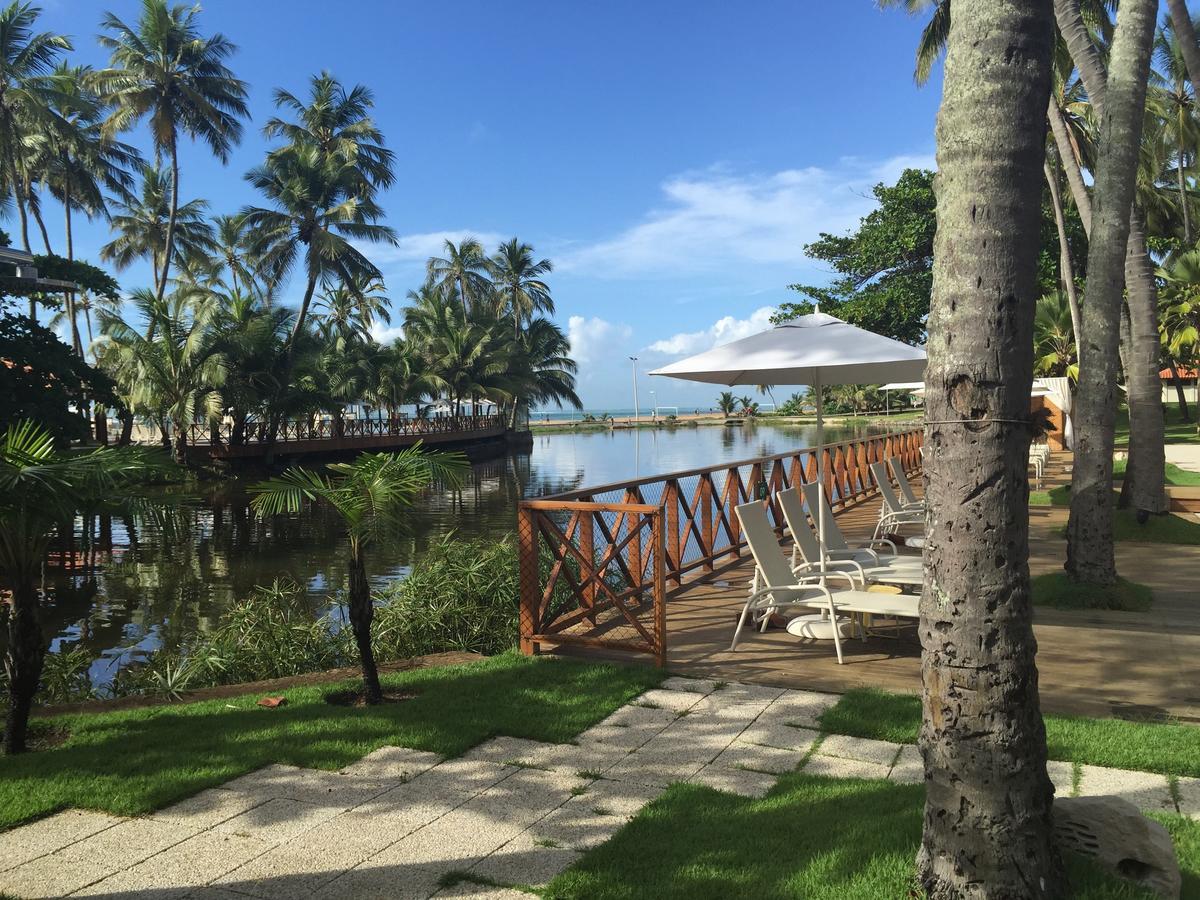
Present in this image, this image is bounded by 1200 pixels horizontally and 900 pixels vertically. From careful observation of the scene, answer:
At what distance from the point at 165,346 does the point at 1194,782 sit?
28987mm

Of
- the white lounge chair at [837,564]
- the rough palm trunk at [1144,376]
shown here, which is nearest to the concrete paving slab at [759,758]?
the white lounge chair at [837,564]

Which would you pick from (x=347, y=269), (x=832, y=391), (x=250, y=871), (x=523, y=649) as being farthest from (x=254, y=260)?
(x=832, y=391)

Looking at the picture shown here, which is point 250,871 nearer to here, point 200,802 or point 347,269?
point 200,802

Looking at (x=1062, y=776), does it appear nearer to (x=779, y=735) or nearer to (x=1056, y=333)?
(x=779, y=735)

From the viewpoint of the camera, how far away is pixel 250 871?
2768 millimetres

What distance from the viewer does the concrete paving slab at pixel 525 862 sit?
2699 mm

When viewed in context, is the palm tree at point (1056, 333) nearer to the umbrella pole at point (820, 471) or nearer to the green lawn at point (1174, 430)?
the green lawn at point (1174, 430)

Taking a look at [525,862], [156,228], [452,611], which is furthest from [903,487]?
[156,228]

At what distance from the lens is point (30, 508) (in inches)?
150

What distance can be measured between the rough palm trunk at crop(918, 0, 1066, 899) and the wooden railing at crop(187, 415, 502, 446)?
29.2 meters

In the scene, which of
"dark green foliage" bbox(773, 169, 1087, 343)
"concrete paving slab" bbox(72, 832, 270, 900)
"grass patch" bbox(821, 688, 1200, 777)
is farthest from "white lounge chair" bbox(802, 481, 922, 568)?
"dark green foliage" bbox(773, 169, 1087, 343)

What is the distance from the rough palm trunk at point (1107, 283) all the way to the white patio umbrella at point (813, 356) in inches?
54.6

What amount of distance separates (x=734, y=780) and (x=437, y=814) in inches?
48.0

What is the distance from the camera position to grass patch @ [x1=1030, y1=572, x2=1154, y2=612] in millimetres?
6359
